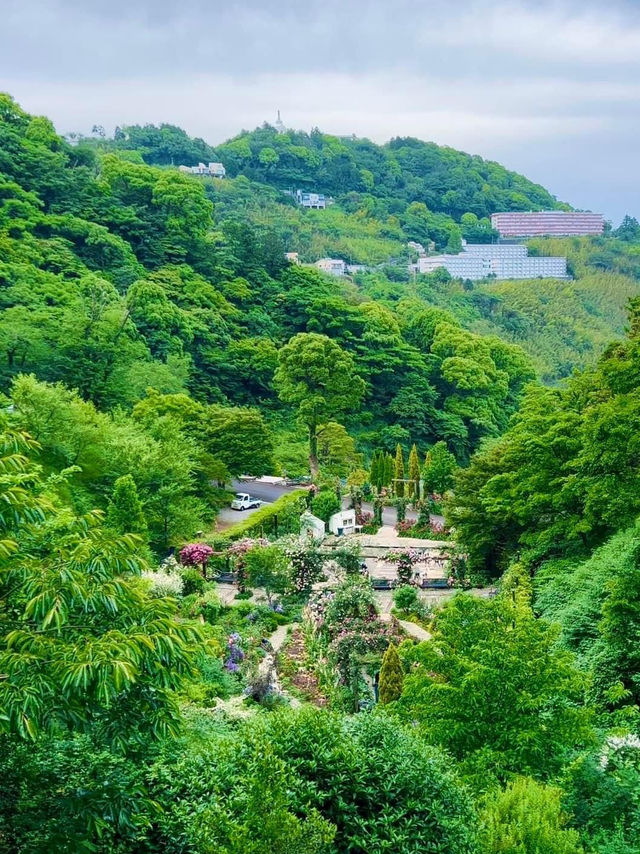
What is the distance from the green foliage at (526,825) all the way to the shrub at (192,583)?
11.4m

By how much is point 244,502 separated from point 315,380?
265 inches

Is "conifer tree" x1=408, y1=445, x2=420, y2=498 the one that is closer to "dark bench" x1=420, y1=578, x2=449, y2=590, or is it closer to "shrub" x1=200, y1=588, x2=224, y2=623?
"dark bench" x1=420, y1=578, x2=449, y2=590

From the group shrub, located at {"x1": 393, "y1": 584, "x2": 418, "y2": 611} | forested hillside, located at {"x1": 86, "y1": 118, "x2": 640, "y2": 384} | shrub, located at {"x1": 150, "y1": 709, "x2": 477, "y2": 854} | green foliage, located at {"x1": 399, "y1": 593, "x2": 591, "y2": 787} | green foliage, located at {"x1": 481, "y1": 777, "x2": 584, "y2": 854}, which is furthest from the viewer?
forested hillside, located at {"x1": 86, "y1": 118, "x2": 640, "y2": 384}

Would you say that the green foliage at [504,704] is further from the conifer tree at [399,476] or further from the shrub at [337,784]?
the conifer tree at [399,476]

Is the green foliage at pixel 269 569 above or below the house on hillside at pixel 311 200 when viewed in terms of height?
below

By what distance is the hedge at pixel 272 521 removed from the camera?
22109 mm

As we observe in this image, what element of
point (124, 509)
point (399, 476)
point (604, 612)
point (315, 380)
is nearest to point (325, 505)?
point (399, 476)

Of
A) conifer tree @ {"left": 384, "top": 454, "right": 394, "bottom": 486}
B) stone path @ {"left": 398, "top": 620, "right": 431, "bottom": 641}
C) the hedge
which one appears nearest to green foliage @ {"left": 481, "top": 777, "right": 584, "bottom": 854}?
stone path @ {"left": 398, "top": 620, "right": 431, "bottom": 641}

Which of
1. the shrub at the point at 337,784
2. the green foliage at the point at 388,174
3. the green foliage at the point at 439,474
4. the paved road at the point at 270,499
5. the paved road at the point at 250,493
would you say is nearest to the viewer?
the shrub at the point at 337,784

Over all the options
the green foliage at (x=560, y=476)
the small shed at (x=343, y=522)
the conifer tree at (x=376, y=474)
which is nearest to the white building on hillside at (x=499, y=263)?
the conifer tree at (x=376, y=474)

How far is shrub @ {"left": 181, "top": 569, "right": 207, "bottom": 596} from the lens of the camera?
17625 millimetres

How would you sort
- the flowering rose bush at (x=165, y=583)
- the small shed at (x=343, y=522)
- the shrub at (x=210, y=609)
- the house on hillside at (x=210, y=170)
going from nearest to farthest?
the flowering rose bush at (x=165, y=583) < the shrub at (x=210, y=609) < the small shed at (x=343, y=522) < the house on hillside at (x=210, y=170)

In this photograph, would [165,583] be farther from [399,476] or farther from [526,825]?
[399,476]

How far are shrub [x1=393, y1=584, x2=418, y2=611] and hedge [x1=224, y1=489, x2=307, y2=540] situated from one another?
15.6ft
